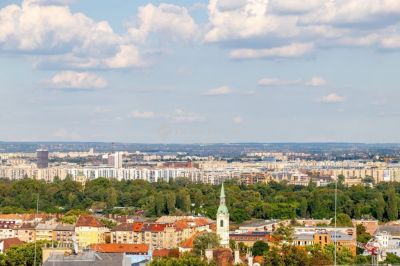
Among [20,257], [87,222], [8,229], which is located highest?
[87,222]

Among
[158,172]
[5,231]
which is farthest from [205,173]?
[5,231]

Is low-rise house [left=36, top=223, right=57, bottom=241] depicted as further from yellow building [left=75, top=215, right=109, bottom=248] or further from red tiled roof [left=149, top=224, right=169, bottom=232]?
red tiled roof [left=149, top=224, right=169, bottom=232]

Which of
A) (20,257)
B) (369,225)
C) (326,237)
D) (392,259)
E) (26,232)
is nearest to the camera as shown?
(20,257)

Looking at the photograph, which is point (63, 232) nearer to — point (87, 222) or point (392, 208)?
point (87, 222)

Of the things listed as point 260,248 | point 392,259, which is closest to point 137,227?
point 260,248

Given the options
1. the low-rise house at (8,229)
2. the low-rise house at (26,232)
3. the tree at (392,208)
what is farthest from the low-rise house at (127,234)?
the tree at (392,208)
